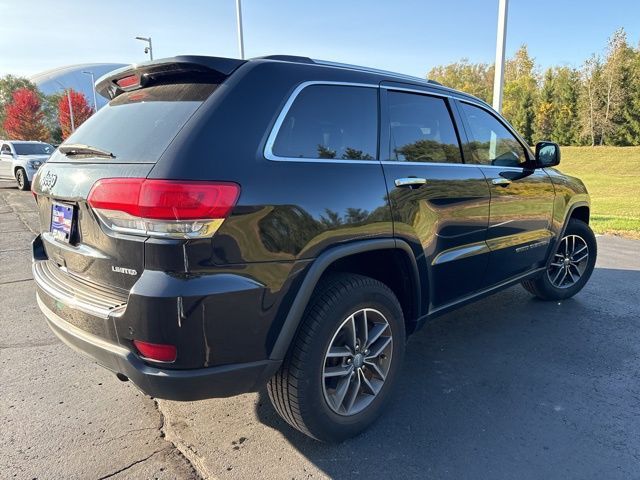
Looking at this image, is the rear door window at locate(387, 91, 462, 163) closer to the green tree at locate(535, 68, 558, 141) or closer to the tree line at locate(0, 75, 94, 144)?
the green tree at locate(535, 68, 558, 141)

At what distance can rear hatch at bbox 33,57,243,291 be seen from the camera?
195 cm

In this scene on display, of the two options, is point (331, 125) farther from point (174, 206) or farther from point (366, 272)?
point (174, 206)

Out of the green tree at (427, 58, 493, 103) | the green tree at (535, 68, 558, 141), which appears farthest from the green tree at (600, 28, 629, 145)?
the green tree at (427, 58, 493, 103)

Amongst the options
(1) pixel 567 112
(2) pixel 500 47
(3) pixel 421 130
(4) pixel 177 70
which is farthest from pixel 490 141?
(1) pixel 567 112

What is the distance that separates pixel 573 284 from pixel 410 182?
310 centimetres

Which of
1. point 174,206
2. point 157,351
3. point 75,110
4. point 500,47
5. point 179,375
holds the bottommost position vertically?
point 179,375

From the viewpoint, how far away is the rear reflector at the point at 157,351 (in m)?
1.91

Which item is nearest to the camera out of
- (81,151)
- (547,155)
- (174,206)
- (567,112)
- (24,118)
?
(174,206)

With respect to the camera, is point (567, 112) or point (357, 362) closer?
point (357, 362)

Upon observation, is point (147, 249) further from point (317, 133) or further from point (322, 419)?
point (322, 419)

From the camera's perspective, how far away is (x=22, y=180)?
15.4m

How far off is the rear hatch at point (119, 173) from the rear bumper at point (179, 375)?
Answer: 29 centimetres

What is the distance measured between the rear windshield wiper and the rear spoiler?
17.2 inches

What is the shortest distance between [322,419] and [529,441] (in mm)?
1170
